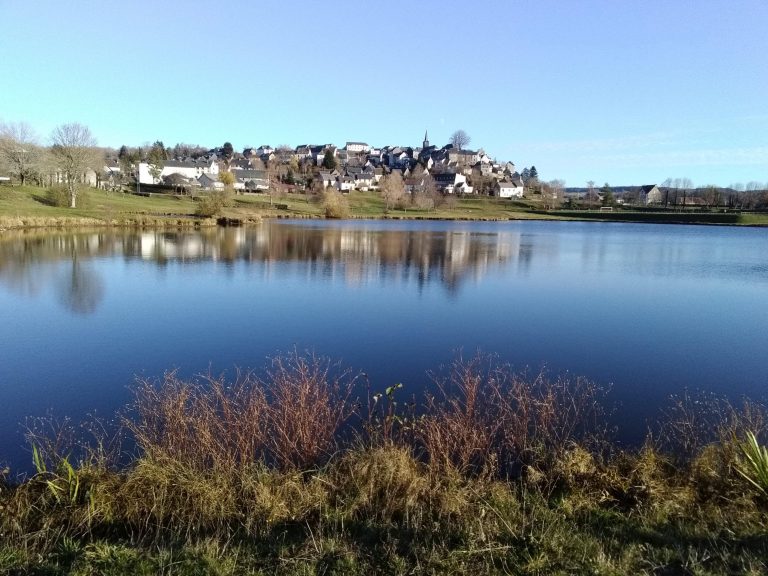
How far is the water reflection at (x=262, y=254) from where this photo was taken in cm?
2088

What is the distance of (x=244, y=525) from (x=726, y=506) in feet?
16.5

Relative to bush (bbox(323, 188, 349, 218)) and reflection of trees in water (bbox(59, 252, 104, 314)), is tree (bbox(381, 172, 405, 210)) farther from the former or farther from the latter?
reflection of trees in water (bbox(59, 252, 104, 314))

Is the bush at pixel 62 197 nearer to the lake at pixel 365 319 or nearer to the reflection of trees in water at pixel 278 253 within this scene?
the reflection of trees in water at pixel 278 253

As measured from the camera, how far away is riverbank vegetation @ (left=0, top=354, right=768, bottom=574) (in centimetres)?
429

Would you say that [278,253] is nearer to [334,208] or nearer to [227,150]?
[334,208]

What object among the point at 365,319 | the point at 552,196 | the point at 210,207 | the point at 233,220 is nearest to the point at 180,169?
the point at 210,207

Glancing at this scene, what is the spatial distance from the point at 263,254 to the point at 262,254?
61mm

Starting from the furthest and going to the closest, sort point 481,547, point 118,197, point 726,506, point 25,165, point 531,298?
point 118,197 → point 25,165 → point 531,298 → point 726,506 → point 481,547

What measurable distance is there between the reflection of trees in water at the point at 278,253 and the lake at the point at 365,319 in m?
0.22

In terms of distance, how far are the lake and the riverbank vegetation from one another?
5.51 ft

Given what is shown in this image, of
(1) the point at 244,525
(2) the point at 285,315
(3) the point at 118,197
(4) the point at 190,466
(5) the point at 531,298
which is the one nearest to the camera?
(1) the point at 244,525

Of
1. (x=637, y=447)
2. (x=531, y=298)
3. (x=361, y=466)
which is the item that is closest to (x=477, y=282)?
(x=531, y=298)

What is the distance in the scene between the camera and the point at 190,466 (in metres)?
5.86

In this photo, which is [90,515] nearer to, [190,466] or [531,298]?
[190,466]
